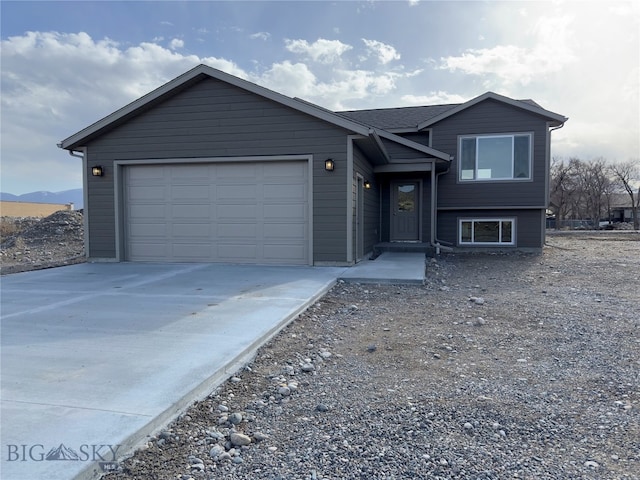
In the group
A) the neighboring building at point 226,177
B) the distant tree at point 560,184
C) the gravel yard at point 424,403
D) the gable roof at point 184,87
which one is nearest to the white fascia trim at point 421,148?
the neighboring building at point 226,177

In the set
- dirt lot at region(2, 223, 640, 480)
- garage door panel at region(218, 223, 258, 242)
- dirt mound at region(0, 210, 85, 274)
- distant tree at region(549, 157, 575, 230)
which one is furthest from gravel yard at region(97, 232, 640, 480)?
distant tree at region(549, 157, 575, 230)

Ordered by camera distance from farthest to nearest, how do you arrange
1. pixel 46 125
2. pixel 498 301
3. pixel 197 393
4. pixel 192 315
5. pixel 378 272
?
pixel 46 125, pixel 378 272, pixel 498 301, pixel 192 315, pixel 197 393

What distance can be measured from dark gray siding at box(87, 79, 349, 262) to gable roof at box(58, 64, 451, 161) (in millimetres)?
182

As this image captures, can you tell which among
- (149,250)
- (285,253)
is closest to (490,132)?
(285,253)

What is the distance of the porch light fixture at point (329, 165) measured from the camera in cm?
822

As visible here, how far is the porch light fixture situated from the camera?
822 cm

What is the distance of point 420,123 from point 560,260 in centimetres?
574

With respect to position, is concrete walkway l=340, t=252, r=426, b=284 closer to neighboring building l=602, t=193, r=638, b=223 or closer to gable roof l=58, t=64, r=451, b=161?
gable roof l=58, t=64, r=451, b=161

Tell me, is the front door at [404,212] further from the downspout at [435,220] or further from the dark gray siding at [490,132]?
the dark gray siding at [490,132]

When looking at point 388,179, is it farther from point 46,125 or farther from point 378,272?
point 46,125

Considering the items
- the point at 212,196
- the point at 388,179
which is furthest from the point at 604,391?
the point at 388,179

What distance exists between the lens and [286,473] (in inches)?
77.7

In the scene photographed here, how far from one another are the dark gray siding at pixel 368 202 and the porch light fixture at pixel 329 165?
0.59 meters

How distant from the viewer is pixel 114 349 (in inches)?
139
